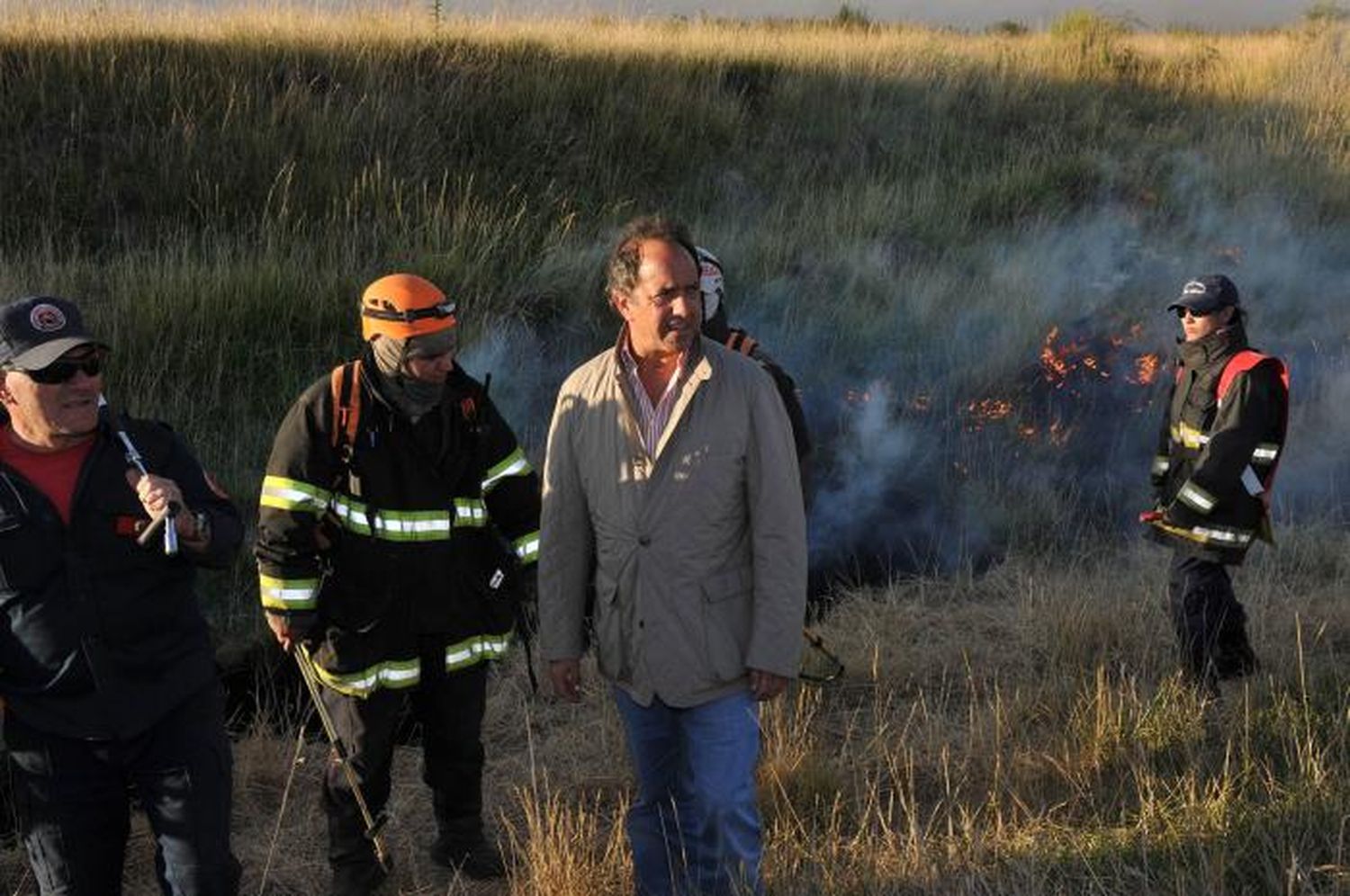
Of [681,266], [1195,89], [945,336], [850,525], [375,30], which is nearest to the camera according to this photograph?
[681,266]

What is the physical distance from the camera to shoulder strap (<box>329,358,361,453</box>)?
3.72m

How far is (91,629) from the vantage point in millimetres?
3119

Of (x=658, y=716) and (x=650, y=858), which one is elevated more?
(x=658, y=716)

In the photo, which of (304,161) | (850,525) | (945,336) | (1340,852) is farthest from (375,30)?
(1340,852)

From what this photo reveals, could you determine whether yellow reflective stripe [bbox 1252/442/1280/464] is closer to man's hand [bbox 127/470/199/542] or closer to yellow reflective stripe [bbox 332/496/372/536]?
yellow reflective stripe [bbox 332/496/372/536]

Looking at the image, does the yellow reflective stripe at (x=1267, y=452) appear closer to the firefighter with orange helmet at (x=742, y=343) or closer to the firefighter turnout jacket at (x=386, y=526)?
the firefighter with orange helmet at (x=742, y=343)

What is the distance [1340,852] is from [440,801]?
8.46ft

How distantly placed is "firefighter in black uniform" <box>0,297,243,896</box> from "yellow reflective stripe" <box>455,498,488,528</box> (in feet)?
2.56

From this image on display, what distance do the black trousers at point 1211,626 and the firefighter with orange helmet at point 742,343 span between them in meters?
1.70

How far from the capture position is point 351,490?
3.78 m

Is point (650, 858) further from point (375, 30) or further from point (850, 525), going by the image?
point (375, 30)

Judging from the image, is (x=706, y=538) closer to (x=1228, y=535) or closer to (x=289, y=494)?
(x=289, y=494)

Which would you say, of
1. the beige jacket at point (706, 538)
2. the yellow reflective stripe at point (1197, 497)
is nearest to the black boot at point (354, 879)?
the beige jacket at point (706, 538)

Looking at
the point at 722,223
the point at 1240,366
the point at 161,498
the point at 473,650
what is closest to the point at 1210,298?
the point at 1240,366
